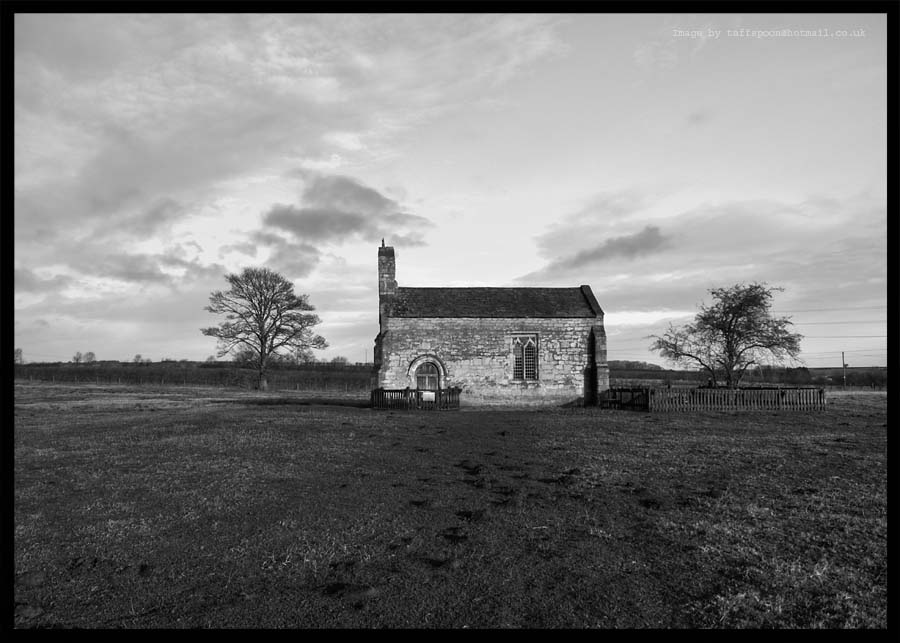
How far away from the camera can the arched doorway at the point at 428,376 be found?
1297 inches

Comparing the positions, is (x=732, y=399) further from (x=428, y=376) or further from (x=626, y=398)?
(x=428, y=376)

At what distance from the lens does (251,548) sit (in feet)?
22.1

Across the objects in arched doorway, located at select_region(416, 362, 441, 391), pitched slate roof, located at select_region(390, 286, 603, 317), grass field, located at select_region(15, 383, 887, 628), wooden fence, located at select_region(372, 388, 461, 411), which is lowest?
grass field, located at select_region(15, 383, 887, 628)

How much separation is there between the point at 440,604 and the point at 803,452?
1291 cm

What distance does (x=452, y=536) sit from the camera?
7062 mm

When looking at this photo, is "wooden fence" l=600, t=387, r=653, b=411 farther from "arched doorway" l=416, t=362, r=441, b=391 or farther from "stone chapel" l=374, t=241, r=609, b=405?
"arched doorway" l=416, t=362, r=441, b=391


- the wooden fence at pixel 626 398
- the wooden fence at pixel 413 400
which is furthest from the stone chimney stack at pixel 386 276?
the wooden fence at pixel 626 398

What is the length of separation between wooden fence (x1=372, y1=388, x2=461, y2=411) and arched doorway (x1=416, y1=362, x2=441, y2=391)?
2.33m

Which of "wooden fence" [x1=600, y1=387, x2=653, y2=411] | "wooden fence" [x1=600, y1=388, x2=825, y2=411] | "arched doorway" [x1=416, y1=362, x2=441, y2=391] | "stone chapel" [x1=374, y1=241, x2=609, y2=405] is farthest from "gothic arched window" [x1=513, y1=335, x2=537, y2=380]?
"wooden fence" [x1=600, y1=388, x2=825, y2=411]

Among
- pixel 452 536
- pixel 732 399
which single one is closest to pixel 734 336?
pixel 732 399

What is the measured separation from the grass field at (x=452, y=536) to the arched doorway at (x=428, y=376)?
708 inches

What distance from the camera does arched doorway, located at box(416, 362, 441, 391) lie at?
108 ft
